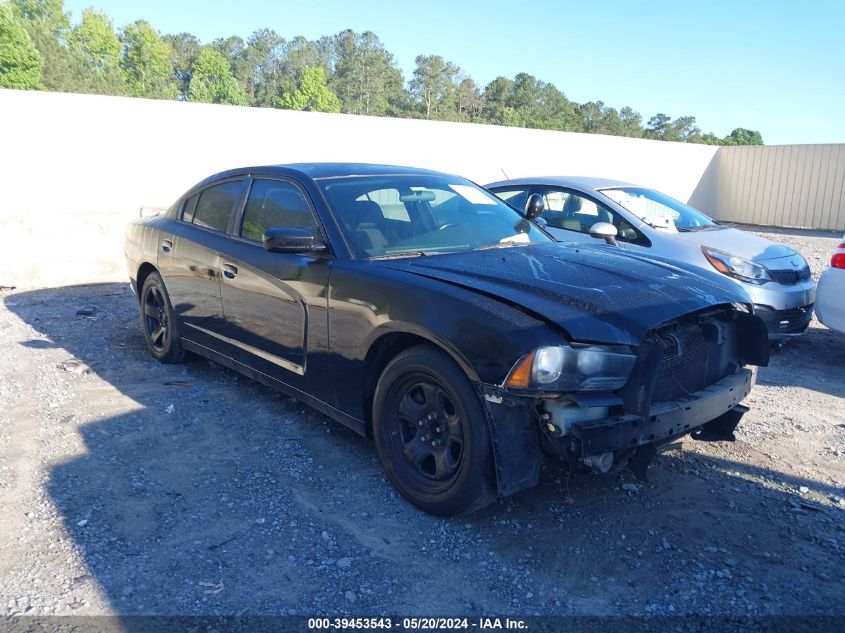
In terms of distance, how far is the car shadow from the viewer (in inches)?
112

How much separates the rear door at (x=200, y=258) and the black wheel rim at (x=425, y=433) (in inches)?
76.5

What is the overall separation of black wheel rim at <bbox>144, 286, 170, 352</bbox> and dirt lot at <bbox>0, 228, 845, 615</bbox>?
88 cm

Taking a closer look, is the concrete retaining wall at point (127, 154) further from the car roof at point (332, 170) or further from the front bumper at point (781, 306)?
the front bumper at point (781, 306)

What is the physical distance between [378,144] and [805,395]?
1435 centimetres

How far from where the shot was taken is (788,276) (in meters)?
6.52

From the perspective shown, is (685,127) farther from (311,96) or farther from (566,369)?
(566,369)

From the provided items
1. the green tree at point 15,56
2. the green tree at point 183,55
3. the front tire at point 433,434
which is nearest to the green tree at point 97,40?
the green tree at point 183,55

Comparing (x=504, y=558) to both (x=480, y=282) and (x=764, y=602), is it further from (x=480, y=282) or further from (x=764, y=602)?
(x=480, y=282)

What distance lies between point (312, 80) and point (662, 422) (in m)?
67.1

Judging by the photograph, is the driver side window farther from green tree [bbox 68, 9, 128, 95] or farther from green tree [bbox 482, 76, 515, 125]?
green tree [bbox 482, 76, 515, 125]

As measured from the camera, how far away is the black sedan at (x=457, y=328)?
3.04m

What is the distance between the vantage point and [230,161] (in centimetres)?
1600

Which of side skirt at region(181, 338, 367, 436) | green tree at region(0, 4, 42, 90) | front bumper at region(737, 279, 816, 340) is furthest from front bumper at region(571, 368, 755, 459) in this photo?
green tree at region(0, 4, 42, 90)

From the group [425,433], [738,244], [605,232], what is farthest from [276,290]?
[738,244]
